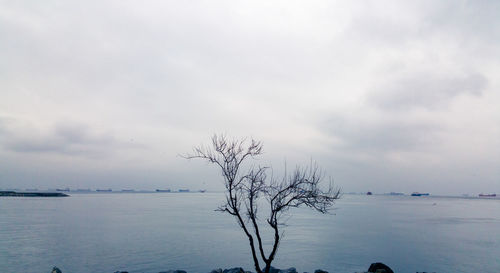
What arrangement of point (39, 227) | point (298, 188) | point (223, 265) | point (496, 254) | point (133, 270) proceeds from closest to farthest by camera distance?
1. point (298, 188)
2. point (133, 270)
3. point (223, 265)
4. point (496, 254)
5. point (39, 227)

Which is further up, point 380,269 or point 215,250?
point 380,269

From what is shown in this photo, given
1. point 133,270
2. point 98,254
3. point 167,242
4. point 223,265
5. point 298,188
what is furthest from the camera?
point 167,242

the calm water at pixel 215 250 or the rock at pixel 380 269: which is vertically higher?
the rock at pixel 380 269

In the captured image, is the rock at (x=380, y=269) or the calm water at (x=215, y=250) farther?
the calm water at (x=215, y=250)

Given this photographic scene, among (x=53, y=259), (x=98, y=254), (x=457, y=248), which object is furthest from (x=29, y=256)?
(x=457, y=248)

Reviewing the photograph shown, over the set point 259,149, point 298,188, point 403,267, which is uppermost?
point 259,149

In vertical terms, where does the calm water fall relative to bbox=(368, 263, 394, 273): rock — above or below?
below

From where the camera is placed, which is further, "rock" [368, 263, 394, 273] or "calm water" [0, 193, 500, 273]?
"calm water" [0, 193, 500, 273]

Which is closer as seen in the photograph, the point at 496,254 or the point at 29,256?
the point at 29,256

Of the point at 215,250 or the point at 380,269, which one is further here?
the point at 215,250

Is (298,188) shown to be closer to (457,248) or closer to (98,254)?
(98,254)

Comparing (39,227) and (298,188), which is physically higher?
(298,188)

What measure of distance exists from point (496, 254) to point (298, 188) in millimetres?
32783

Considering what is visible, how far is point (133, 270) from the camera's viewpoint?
2477cm
